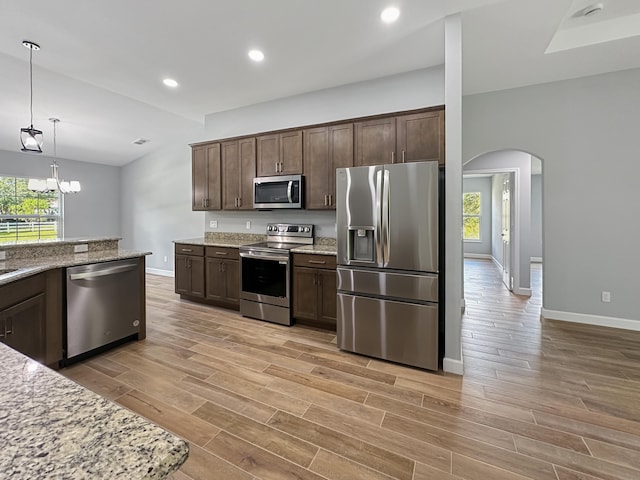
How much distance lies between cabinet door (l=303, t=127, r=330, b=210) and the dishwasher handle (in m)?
2.11

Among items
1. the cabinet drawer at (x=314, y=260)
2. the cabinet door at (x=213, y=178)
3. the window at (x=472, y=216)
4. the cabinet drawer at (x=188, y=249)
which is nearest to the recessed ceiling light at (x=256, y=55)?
the cabinet door at (x=213, y=178)

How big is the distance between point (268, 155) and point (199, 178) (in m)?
1.40

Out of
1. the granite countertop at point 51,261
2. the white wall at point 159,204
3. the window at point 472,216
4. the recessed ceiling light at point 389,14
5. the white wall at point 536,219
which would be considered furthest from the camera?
the window at point 472,216

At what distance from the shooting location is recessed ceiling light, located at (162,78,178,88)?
12.1ft

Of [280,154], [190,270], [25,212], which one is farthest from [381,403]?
[25,212]

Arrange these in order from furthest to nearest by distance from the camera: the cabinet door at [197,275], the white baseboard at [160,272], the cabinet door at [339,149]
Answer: the white baseboard at [160,272], the cabinet door at [197,275], the cabinet door at [339,149]

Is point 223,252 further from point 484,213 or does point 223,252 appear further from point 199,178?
point 484,213

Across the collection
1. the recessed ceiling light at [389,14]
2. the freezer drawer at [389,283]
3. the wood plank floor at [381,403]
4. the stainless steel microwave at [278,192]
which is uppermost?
the recessed ceiling light at [389,14]

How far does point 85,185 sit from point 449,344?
8174 millimetres

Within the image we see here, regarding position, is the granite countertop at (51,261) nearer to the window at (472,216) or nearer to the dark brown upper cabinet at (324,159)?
the dark brown upper cabinet at (324,159)

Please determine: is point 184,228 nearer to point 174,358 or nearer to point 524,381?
point 174,358

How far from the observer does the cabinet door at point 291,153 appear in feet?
12.9

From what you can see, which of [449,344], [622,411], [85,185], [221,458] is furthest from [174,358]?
[85,185]

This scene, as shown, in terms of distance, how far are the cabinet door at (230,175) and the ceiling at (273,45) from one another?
0.71 metres
